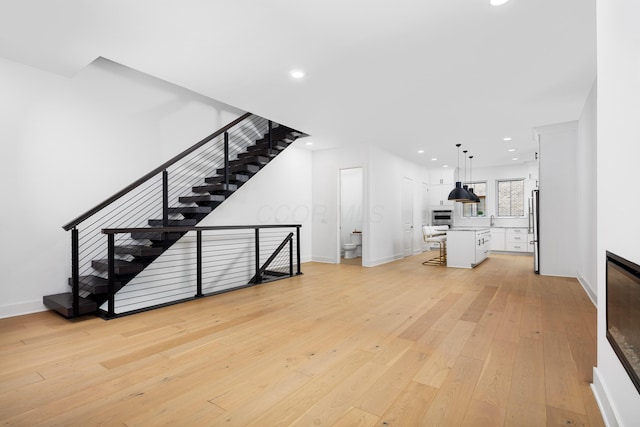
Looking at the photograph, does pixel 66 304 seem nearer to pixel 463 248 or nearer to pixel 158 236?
pixel 158 236

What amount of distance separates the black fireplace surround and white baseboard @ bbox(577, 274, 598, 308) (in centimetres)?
297

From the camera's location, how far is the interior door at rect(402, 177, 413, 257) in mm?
8711

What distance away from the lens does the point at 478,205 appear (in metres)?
10.5

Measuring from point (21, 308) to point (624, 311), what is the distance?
518 cm

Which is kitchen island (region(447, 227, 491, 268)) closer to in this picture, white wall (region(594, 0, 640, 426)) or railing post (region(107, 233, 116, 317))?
white wall (region(594, 0, 640, 426))

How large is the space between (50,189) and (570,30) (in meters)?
5.67

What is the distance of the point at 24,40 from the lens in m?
3.05

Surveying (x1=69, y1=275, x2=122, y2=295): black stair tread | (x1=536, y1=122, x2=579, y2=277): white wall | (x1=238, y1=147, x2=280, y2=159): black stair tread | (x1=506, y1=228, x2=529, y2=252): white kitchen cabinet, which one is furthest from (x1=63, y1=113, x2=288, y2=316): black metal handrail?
(x1=506, y1=228, x2=529, y2=252): white kitchen cabinet

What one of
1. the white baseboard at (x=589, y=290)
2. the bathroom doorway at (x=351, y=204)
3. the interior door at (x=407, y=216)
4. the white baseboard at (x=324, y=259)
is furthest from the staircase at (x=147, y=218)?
the white baseboard at (x=589, y=290)

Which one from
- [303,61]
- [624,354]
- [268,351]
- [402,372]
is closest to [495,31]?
[303,61]

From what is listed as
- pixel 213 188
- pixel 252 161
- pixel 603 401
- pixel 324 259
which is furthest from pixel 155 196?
pixel 603 401

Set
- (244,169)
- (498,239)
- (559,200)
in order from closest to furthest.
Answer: (244,169) < (559,200) < (498,239)

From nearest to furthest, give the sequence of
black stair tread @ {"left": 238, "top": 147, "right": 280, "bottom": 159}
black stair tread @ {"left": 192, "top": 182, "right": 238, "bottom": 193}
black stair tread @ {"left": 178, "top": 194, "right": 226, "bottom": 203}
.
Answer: black stair tread @ {"left": 178, "top": 194, "right": 226, "bottom": 203} → black stair tread @ {"left": 192, "top": 182, "right": 238, "bottom": 193} → black stair tread @ {"left": 238, "top": 147, "right": 280, "bottom": 159}

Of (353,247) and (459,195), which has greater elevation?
(459,195)
